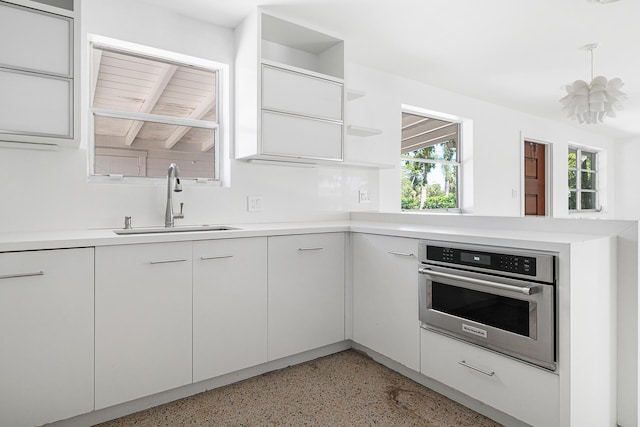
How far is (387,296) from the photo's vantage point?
7.40ft

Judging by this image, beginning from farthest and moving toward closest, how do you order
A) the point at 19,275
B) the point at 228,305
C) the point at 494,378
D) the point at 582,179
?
the point at 582,179 → the point at 228,305 → the point at 494,378 → the point at 19,275

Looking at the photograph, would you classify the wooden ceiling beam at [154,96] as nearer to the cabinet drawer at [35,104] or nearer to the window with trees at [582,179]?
the cabinet drawer at [35,104]


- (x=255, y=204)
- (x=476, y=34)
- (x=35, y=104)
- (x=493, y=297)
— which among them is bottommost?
(x=493, y=297)

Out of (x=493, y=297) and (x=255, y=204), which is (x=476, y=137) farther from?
(x=493, y=297)

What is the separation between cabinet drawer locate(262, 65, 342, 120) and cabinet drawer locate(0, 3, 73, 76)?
1.06 meters

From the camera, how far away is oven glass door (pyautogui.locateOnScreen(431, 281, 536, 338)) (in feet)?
5.24

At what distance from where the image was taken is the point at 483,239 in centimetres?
175

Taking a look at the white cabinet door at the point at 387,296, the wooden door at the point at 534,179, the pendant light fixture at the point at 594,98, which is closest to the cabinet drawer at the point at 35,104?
the white cabinet door at the point at 387,296

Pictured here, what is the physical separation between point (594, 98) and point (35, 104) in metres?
3.69

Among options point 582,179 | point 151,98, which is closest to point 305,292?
point 151,98

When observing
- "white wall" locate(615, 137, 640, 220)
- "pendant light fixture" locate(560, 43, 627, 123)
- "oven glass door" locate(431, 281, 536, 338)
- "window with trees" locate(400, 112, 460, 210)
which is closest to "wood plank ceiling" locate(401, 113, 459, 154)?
"window with trees" locate(400, 112, 460, 210)

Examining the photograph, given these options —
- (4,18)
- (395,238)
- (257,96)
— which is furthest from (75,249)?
(395,238)

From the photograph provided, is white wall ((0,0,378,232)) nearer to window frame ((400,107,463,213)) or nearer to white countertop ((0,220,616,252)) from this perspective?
white countertop ((0,220,616,252))

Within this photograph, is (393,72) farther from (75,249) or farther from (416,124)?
(75,249)
